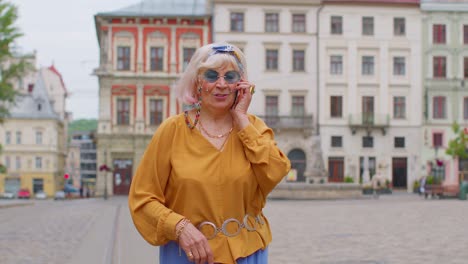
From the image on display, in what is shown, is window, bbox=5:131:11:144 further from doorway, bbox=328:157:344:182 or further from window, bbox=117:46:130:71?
doorway, bbox=328:157:344:182

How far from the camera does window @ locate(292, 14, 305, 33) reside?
50625mm

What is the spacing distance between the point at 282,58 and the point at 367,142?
29.4ft

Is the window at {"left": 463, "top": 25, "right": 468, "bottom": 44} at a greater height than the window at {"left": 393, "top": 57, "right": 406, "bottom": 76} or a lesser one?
greater

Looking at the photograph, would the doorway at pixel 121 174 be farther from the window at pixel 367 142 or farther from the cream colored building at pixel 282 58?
the window at pixel 367 142

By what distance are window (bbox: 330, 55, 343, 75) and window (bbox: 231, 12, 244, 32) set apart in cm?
722

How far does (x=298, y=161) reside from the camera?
5050 centimetres

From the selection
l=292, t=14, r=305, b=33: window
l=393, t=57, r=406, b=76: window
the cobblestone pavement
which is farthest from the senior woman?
l=393, t=57, r=406, b=76: window

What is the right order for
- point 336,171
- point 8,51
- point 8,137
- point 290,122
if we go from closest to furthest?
point 8,51, point 336,171, point 290,122, point 8,137

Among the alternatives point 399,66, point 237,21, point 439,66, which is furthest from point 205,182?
point 439,66

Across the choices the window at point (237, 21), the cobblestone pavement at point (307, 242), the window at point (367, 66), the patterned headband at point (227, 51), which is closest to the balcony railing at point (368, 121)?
the window at point (367, 66)

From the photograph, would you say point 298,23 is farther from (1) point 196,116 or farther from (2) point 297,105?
(1) point 196,116

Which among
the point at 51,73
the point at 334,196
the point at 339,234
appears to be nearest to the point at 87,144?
the point at 51,73

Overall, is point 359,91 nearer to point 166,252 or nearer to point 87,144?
point 166,252

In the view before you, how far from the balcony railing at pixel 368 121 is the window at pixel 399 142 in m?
1.19
